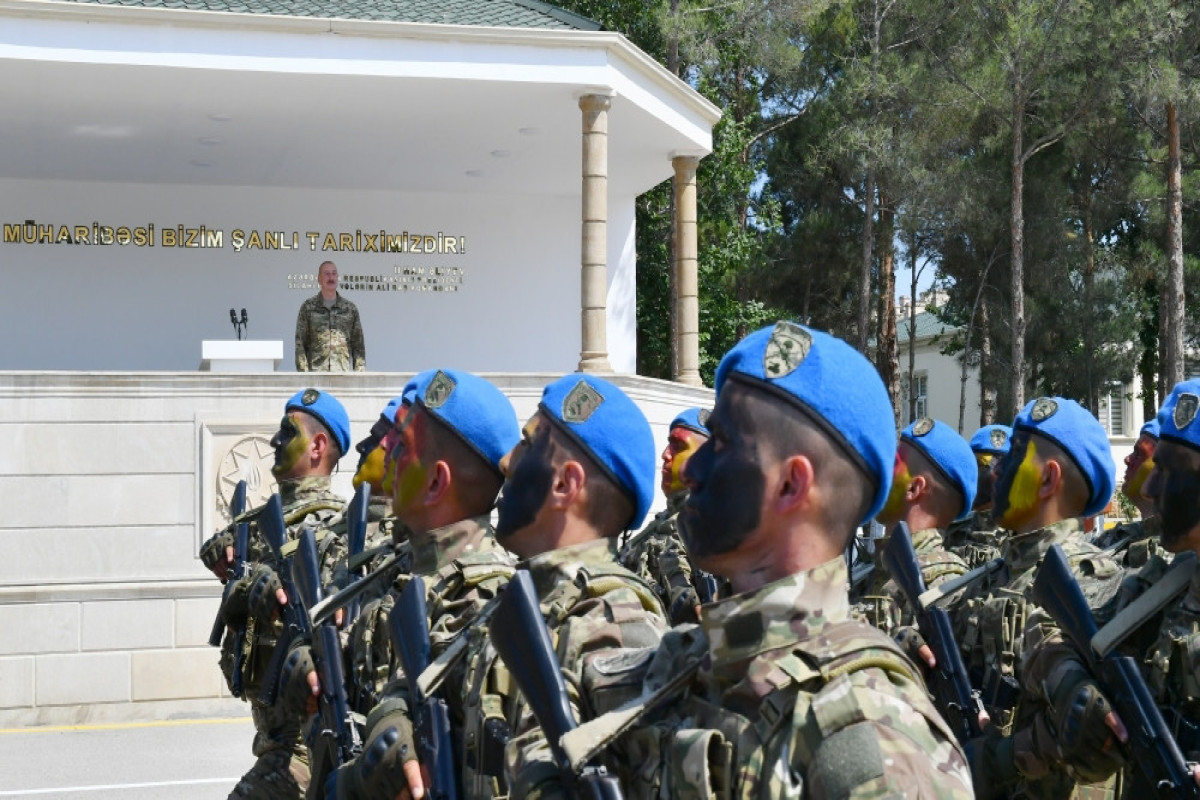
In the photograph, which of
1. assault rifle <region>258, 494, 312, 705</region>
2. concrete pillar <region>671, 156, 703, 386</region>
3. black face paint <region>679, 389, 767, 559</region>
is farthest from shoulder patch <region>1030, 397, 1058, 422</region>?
concrete pillar <region>671, 156, 703, 386</region>

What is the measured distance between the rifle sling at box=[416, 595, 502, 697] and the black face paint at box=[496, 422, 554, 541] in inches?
6.5

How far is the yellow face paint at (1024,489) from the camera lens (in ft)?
17.6

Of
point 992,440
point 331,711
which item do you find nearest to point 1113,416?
point 992,440

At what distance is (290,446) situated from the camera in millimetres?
7438

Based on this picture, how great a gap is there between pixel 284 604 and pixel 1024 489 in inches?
107

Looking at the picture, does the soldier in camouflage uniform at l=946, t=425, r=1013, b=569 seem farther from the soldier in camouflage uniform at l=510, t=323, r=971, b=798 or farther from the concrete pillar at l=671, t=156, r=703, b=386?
the concrete pillar at l=671, t=156, r=703, b=386

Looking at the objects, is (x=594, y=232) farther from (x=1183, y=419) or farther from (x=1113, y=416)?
(x=1113, y=416)

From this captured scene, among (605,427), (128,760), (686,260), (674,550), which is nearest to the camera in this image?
(605,427)

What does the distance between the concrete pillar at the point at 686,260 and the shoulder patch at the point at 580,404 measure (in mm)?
14226

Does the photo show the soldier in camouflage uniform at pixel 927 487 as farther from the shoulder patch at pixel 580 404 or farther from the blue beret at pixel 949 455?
the shoulder patch at pixel 580 404

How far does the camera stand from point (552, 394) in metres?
3.47

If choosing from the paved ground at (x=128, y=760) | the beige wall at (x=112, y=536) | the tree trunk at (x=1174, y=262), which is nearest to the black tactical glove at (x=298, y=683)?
the paved ground at (x=128, y=760)

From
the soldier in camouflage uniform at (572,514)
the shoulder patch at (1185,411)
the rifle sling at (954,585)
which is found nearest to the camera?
the soldier in camouflage uniform at (572,514)

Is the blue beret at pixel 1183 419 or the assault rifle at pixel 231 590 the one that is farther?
the assault rifle at pixel 231 590
